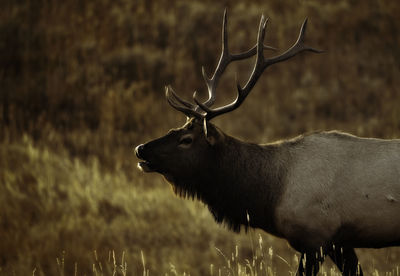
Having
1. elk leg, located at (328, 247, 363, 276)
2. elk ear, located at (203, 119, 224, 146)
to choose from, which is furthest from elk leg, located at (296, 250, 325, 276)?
elk ear, located at (203, 119, 224, 146)

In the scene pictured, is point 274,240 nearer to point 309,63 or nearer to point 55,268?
point 55,268

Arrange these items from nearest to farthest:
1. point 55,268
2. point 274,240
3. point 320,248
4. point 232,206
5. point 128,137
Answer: point 320,248, point 232,206, point 55,268, point 274,240, point 128,137

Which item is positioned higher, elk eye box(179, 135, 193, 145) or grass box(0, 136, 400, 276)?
elk eye box(179, 135, 193, 145)

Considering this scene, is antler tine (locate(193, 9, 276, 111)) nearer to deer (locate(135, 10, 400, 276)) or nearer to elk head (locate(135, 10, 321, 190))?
deer (locate(135, 10, 400, 276))

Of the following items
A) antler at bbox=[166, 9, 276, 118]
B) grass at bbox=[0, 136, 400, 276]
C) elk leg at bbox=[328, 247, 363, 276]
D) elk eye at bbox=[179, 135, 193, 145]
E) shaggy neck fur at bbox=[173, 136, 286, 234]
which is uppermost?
antler at bbox=[166, 9, 276, 118]

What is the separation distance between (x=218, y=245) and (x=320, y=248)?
14.6ft

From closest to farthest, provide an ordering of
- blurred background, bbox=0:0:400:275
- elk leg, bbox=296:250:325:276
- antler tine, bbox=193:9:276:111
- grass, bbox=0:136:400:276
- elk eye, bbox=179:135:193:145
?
elk leg, bbox=296:250:325:276 < elk eye, bbox=179:135:193:145 < antler tine, bbox=193:9:276:111 < grass, bbox=0:136:400:276 < blurred background, bbox=0:0:400:275

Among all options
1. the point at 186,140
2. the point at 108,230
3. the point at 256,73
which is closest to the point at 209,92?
the point at 256,73

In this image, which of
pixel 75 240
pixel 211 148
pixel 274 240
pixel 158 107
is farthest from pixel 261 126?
pixel 211 148

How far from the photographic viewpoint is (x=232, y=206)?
22.1 ft

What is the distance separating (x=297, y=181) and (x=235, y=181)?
0.69m

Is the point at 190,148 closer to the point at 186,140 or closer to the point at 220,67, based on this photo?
the point at 186,140

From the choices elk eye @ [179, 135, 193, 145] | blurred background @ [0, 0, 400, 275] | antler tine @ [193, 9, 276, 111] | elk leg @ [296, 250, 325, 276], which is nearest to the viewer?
elk leg @ [296, 250, 325, 276]

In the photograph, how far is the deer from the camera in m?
6.09
